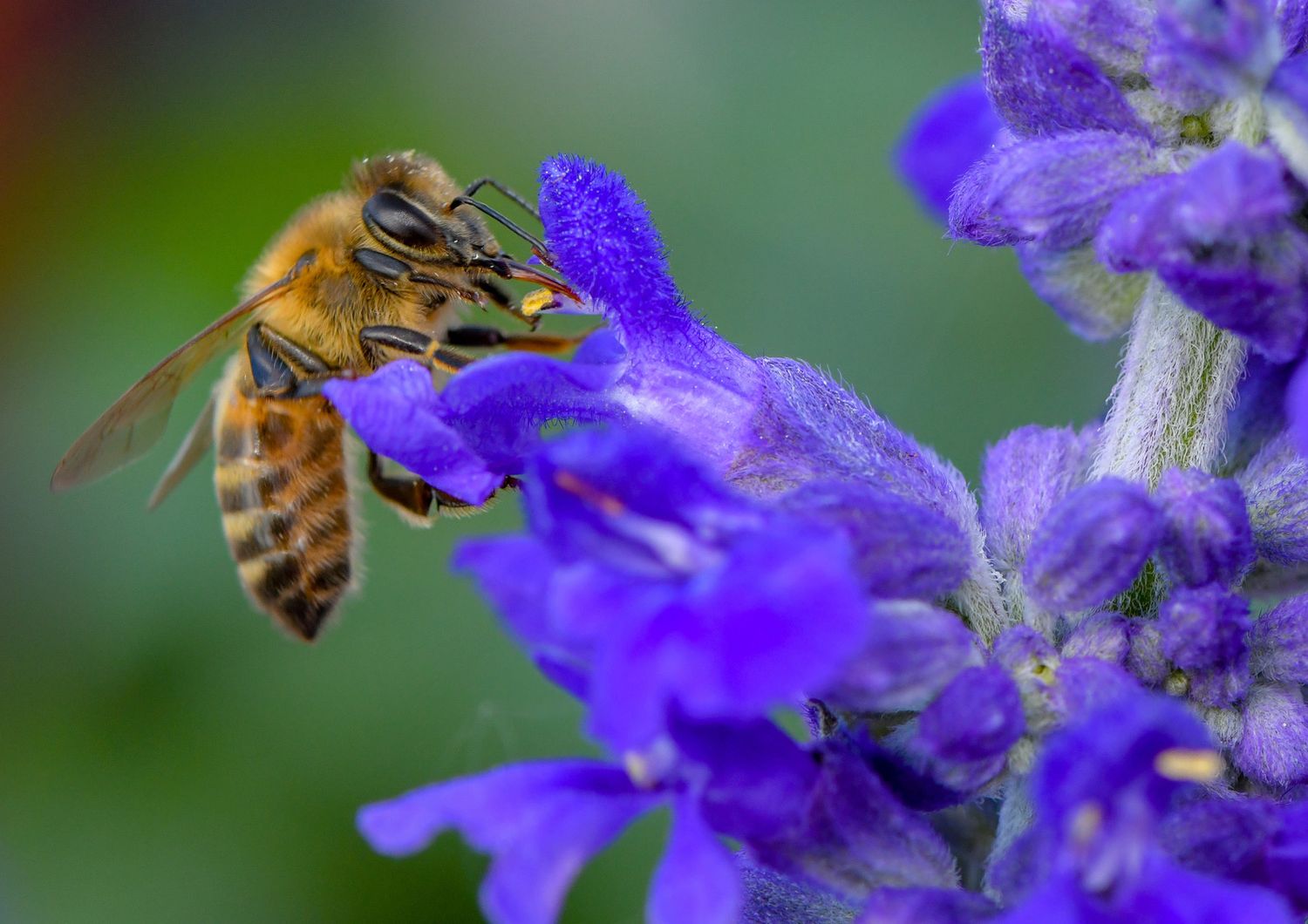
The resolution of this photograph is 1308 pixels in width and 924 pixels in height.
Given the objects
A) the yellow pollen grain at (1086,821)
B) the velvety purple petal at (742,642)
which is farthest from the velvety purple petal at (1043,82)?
the yellow pollen grain at (1086,821)

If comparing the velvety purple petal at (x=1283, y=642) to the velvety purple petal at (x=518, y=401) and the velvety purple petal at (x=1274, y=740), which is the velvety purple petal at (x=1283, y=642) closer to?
the velvety purple petal at (x=1274, y=740)

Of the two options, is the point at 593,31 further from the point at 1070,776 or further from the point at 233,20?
the point at 1070,776

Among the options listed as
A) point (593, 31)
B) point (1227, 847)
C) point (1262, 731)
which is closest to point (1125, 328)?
point (1262, 731)

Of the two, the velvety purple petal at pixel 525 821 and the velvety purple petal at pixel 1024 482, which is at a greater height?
the velvety purple petal at pixel 1024 482

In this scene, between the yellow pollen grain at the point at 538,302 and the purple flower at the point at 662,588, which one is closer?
the purple flower at the point at 662,588

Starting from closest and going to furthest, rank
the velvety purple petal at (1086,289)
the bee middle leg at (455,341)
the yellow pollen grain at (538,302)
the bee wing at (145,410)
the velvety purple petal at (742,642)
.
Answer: the velvety purple petal at (742,642) < the velvety purple petal at (1086,289) < the yellow pollen grain at (538,302) < the bee middle leg at (455,341) < the bee wing at (145,410)

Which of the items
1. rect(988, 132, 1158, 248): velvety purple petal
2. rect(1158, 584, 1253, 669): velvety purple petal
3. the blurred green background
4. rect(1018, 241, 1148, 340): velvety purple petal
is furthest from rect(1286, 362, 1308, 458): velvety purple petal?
the blurred green background

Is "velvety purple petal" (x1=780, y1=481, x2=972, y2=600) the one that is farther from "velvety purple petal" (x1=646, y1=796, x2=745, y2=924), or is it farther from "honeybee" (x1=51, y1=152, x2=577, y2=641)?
"honeybee" (x1=51, y1=152, x2=577, y2=641)
